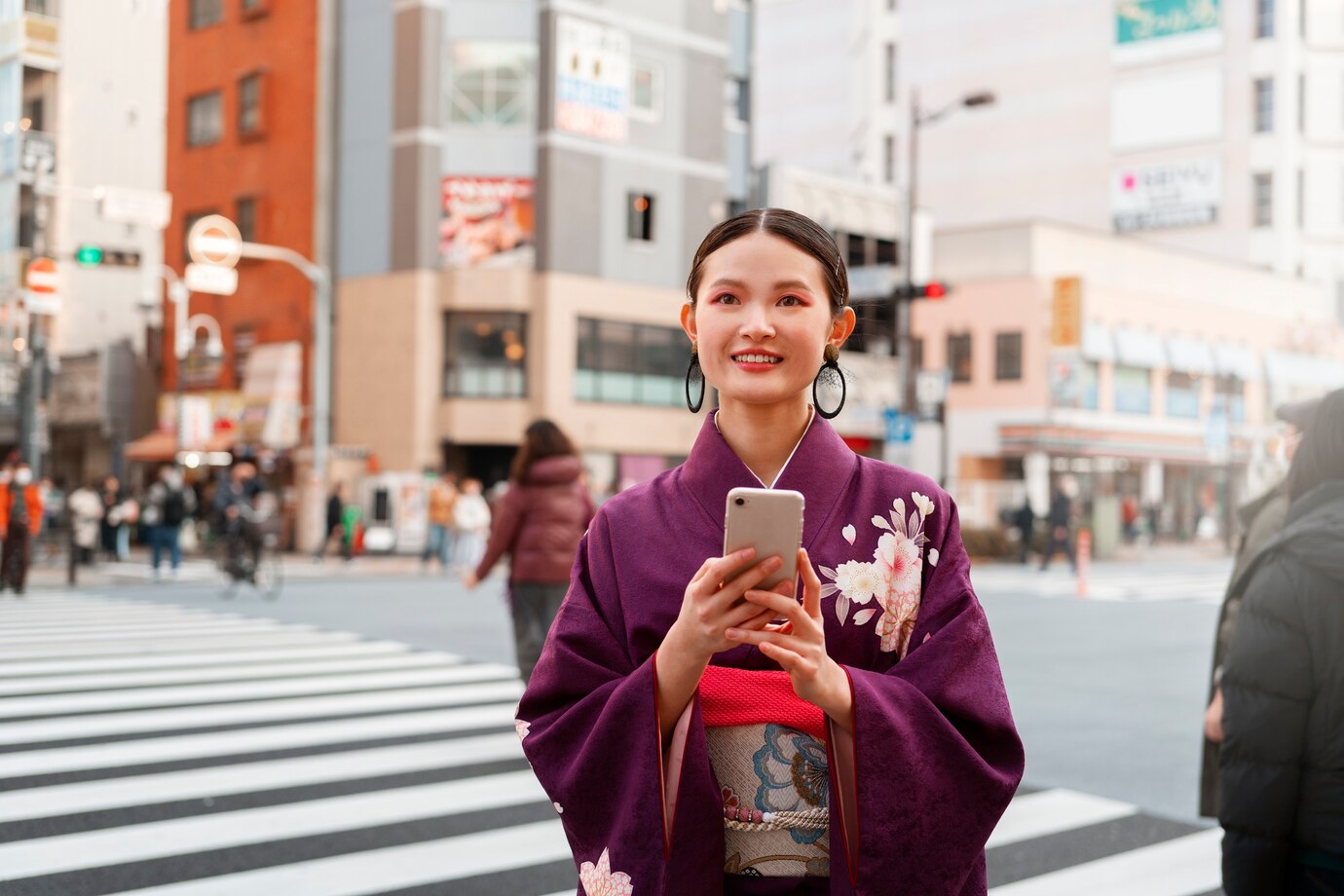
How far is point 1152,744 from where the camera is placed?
8250 mm

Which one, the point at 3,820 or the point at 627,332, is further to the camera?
the point at 627,332

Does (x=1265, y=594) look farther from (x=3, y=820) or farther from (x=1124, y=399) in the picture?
(x=1124, y=399)

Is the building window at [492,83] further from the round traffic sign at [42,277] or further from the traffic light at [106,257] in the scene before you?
the round traffic sign at [42,277]

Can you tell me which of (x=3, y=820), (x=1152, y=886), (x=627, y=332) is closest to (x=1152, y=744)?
(x=1152, y=886)

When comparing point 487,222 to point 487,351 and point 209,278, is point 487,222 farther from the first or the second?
point 209,278

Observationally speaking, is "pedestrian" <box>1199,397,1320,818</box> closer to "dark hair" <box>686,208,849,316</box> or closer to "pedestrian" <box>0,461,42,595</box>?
"dark hair" <box>686,208,849,316</box>

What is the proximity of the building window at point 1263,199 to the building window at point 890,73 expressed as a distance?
49.3ft

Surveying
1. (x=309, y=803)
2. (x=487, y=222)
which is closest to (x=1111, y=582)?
(x=487, y=222)

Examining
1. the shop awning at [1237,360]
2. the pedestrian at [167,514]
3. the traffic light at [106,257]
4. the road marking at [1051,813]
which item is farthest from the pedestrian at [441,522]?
the shop awning at [1237,360]

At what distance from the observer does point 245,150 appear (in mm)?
33250

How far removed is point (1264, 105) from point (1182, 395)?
42.5 ft

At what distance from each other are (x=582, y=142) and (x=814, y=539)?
2980cm

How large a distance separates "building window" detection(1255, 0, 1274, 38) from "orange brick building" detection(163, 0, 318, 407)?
3550 centimetres

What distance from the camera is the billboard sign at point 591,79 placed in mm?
30594
